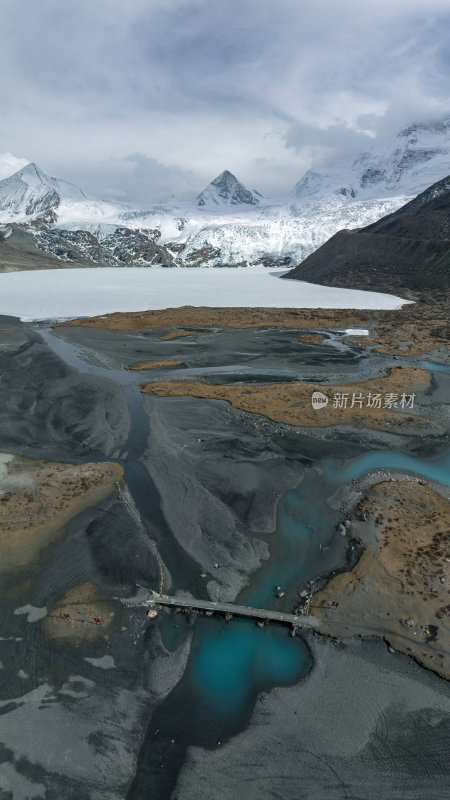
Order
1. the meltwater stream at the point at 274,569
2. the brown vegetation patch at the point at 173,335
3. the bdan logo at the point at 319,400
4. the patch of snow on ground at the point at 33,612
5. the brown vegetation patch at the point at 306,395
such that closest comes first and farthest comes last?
the meltwater stream at the point at 274,569 → the patch of snow on ground at the point at 33,612 → the brown vegetation patch at the point at 306,395 → the bdan logo at the point at 319,400 → the brown vegetation patch at the point at 173,335

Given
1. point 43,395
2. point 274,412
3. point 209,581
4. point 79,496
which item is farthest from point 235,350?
point 209,581

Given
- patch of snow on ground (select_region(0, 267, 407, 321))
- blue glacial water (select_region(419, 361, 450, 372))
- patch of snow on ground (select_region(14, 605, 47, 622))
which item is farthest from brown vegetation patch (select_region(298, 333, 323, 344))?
patch of snow on ground (select_region(14, 605, 47, 622))

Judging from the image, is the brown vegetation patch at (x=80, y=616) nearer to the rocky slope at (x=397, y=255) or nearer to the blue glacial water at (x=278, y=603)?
the blue glacial water at (x=278, y=603)

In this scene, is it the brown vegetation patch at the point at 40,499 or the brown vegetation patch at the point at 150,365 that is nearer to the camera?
the brown vegetation patch at the point at 40,499

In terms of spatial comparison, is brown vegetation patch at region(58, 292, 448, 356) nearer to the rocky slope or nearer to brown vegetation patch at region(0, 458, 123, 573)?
the rocky slope

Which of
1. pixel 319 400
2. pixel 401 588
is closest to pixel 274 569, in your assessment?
pixel 401 588

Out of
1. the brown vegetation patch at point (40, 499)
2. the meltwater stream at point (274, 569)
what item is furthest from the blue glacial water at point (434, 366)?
the brown vegetation patch at point (40, 499)
